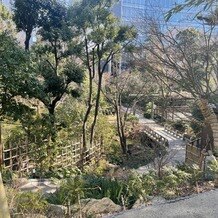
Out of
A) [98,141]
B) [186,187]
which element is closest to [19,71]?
[186,187]

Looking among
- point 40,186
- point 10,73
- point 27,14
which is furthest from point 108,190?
point 27,14

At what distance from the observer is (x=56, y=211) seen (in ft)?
12.1

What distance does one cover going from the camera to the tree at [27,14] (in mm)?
7410

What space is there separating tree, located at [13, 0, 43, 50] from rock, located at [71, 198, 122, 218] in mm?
4902

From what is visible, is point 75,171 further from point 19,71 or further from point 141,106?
point 141,106

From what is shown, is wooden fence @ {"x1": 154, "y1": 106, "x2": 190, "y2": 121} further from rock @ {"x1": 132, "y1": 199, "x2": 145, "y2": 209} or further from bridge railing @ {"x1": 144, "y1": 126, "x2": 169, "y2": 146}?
rock @ {"x1": 132, "y1": 199, "x2": 145, "y2": 209}

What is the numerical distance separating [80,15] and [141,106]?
54.5ft

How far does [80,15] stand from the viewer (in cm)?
805

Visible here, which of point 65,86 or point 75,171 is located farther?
point 65,86

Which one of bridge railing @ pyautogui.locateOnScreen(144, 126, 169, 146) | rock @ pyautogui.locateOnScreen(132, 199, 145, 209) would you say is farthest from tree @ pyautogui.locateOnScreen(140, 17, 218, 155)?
bridge railing @ pyautogui.locateOnScreen(144, 126, 169, 146)

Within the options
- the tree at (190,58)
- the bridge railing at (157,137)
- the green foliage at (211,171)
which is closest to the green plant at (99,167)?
the tree at (190,58)

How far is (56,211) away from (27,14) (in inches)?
218

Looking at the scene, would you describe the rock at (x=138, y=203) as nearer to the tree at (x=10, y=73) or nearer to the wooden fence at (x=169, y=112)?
the tree at (x=10, y=73)

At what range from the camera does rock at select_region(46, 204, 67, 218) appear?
11.8 feet
